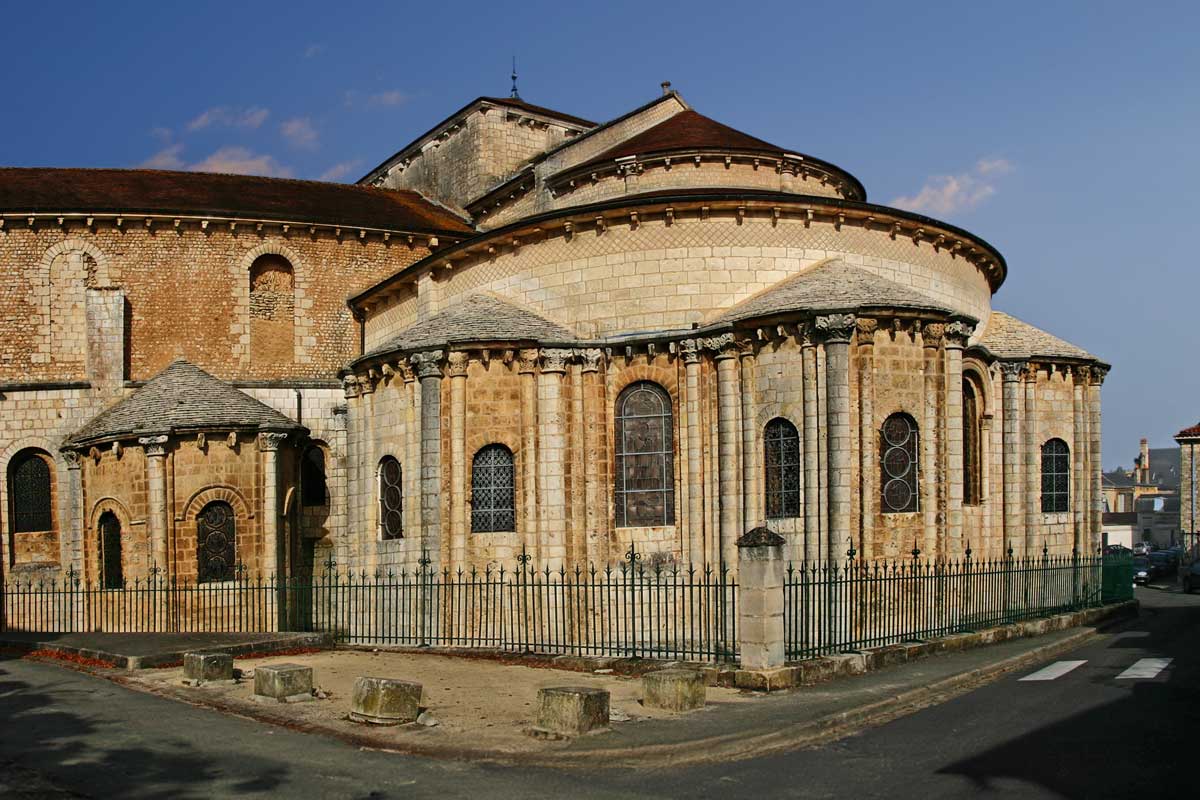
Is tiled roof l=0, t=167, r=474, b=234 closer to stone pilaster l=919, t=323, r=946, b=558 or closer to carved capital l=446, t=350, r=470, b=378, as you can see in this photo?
carved capital l=446, t=350, r=470, b=378

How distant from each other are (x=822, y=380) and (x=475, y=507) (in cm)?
689

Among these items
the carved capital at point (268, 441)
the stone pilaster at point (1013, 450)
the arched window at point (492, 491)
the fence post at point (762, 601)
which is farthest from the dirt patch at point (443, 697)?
the stone pilaster at point (1013, 450)

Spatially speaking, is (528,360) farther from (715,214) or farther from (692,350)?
(715,214)

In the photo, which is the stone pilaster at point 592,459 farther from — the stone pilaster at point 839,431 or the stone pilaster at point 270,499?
the stone pilaster at point 270,499

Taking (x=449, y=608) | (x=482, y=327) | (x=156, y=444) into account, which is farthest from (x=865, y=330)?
(x=156, y=444)

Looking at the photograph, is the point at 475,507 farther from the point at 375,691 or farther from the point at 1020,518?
the point at 1020,518

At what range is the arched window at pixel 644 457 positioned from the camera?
21.3 metres

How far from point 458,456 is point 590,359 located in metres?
3.08

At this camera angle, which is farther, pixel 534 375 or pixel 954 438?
pixel 534 375

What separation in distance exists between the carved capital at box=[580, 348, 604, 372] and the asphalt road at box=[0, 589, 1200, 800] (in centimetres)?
965

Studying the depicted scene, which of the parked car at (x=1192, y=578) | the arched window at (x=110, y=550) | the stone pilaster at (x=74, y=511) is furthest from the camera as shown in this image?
the parked car at (x=1192, y=578)

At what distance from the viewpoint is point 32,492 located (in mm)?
27391

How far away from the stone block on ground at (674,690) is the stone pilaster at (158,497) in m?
14.6

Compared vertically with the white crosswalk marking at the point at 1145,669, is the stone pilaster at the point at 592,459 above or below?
above
